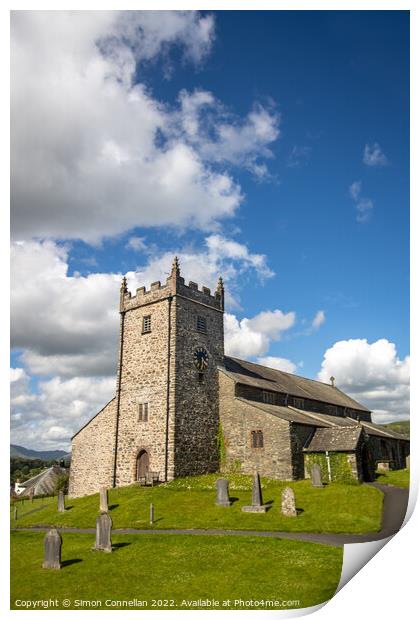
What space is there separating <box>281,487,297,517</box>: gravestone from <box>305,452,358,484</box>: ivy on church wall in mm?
8331

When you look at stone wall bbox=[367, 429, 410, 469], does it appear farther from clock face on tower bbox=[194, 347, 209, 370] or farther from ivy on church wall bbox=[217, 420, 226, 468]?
clock face on tower bbox=[194, 347, 209, 370]

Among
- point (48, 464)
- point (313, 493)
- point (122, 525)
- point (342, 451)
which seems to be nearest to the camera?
point (122, 525)

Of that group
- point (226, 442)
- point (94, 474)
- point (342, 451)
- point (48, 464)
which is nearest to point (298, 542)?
point (342, 451)

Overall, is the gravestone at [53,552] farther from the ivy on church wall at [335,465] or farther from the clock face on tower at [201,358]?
the ivy on church wall at [335,465]

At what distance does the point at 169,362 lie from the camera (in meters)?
28.2

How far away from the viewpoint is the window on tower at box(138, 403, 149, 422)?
28391 millimetres

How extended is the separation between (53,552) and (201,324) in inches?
758

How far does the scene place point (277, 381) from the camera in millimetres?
40031

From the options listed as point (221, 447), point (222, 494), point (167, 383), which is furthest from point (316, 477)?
point (167, 383)

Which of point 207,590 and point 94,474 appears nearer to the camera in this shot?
point 207,590

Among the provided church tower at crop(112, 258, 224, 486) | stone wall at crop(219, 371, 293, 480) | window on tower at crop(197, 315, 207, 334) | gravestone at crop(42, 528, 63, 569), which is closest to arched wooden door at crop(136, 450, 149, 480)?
church tower at crop(112, 258, 224, 486)

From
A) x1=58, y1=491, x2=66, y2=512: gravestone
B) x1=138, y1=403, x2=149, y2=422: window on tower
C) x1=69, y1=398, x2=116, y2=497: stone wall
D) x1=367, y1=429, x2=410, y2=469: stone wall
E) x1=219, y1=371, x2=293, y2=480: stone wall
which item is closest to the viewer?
x1=58, y1=491, x2=66, y2=512: gravestone
